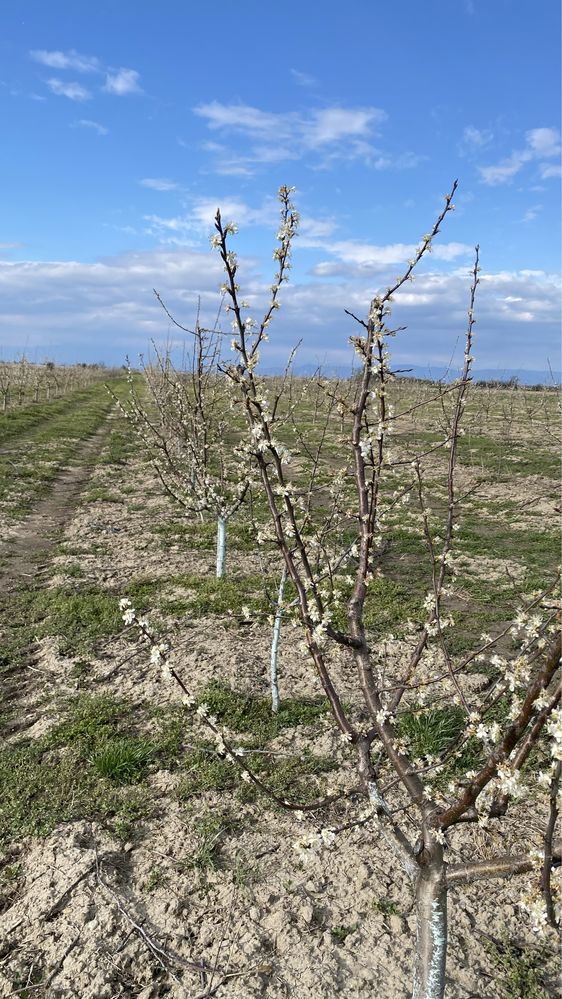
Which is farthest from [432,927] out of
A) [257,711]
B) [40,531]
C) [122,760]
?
[40,531]

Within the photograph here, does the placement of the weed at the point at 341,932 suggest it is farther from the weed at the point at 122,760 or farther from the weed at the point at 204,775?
the weed at the point at 122,760

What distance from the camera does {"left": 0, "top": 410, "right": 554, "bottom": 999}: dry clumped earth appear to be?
298 cm

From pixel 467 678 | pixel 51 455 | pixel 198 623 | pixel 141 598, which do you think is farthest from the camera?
pixel 51 455

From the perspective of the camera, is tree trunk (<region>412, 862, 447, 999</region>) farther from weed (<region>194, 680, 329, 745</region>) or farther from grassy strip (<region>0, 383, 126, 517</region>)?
grassy strip (<region>0, 383, 126, 517</region>)

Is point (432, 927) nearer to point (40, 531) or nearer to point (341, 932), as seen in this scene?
point (341, 932)

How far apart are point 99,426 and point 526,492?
58.6 ft

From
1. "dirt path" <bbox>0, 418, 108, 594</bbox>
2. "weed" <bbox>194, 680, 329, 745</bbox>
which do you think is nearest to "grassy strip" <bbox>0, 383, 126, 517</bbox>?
"dirt path" <bbox>0, 418, 108, 594</bbox>

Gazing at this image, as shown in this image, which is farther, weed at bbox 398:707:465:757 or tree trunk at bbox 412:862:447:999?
weed at bbox 398:707:465:757

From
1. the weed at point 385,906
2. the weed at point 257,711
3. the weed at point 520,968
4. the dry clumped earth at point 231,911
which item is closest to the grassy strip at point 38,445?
the weed at point 257,711

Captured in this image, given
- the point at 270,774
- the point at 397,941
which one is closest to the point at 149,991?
the point at 397,941

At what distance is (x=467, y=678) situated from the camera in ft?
18.7

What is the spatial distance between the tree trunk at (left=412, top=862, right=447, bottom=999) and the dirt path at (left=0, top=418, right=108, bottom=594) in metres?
6.78

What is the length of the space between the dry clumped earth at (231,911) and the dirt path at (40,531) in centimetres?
484

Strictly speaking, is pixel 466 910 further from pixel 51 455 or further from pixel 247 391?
pixel 51 455
